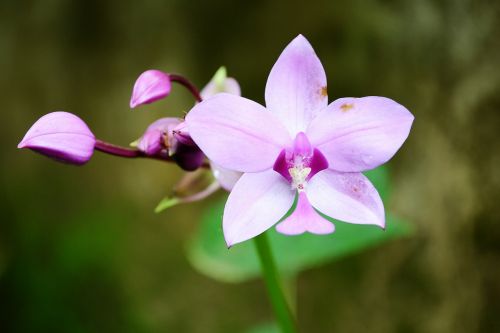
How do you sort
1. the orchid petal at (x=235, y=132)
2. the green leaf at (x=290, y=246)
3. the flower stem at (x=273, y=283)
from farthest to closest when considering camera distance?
the green leaf at (x=290, y=246) → the flower stem at (x=273, y=283) → the orchid petal at (x=235, y=132)

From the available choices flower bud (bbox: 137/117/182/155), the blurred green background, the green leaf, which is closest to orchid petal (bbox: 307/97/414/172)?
flower bud (bbox: 137/117/182/155)

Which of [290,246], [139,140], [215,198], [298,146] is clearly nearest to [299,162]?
[298,146]

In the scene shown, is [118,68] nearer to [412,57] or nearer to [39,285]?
[39,285]

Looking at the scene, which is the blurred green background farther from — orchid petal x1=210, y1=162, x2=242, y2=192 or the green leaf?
orchid petal x1=210, y1=162, x2=242, y2=192

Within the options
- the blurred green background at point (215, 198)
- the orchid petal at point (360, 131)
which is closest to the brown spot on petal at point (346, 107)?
the orchid petal at point (360, 131)

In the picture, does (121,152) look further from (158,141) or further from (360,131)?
(360,131)

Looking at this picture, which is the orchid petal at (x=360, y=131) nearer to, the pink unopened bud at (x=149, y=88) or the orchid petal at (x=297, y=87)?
the orchid petal at (x=297, y=87)

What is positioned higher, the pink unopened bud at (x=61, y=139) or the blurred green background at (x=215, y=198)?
the pink unopened bud at (x=61, y=139)
